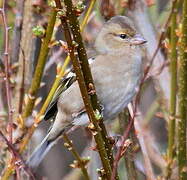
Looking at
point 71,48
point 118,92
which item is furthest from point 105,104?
point 71,48

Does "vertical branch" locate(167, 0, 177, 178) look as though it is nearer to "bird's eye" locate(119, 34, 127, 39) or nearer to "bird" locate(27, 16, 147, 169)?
"bird" locate(27, 16, 147, 169)

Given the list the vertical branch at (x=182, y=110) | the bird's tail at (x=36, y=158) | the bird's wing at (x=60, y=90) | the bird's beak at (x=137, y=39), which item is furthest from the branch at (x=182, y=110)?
the bird's tail at (x=36, y=158)

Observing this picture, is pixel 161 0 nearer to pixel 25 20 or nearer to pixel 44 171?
pixel 44 171

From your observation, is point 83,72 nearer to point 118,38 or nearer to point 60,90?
point 60,90

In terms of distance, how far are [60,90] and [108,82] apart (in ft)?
1.03

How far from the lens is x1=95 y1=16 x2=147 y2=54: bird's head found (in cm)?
345

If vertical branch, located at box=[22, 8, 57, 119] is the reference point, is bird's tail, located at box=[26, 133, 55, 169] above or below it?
below

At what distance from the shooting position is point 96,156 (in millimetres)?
3322

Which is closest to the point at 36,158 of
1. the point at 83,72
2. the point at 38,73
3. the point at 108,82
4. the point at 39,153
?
the point at 39,153

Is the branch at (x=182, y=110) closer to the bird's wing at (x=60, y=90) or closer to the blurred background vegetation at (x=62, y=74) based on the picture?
the blurred background vegetation at (x=62, y=74)

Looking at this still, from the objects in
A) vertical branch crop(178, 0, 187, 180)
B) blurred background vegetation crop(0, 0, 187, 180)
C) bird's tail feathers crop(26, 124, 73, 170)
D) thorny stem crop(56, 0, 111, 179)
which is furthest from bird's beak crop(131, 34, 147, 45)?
thorny stem crop(56, 0, 111, 179)

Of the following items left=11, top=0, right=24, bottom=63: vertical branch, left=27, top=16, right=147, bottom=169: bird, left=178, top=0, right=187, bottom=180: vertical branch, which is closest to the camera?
left=178, top=0, right=187, bottom=180: vertical branch

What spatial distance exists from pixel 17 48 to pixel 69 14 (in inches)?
55.1

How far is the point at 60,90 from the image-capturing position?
3.40 m
